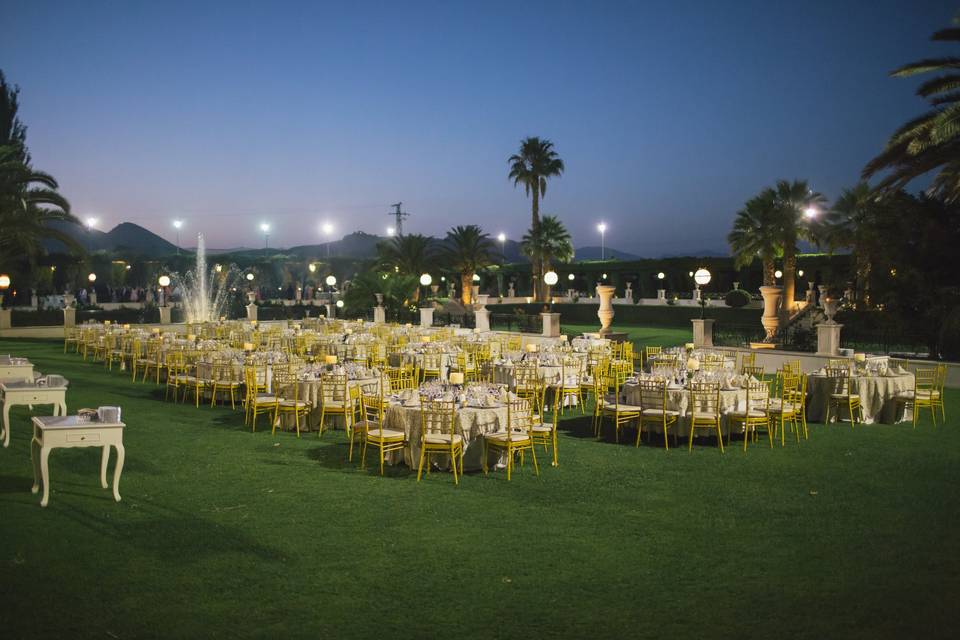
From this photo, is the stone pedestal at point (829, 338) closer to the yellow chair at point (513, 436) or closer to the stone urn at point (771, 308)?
the stone urn at point (771, 308)

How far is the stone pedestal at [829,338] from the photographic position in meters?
20.8

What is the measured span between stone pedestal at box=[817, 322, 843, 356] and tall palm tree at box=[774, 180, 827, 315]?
25.9 metres

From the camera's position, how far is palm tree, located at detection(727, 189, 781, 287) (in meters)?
46.5

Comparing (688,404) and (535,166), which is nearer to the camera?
(688,404)

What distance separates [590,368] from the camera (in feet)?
57.7

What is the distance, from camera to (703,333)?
78.9 ft

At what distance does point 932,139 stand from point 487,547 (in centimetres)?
1805

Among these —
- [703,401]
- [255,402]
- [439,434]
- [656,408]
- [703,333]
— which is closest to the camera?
[439,434]

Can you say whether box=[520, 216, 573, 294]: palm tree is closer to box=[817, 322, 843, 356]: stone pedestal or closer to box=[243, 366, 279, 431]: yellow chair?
box=[817, 322, 843, 356]: stone pedestal

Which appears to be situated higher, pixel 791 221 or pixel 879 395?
pixel 791 221

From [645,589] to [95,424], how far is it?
5.82m

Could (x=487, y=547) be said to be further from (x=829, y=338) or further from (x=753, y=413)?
(x=829, y=338)

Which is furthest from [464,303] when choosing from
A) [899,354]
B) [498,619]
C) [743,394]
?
[498,619]

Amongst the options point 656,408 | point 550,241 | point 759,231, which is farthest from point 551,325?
point 550,241
